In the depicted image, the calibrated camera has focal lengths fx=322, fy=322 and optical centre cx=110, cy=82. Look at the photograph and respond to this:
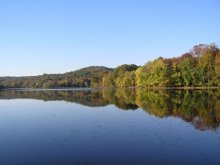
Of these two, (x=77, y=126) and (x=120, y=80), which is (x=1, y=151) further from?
(x=120, y=80)

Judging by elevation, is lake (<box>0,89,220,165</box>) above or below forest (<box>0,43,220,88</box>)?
below

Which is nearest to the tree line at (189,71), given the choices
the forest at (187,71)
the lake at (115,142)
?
the forest at (187,71)

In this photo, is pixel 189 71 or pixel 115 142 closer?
pixel 115 142

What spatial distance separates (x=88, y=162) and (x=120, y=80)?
113 metres

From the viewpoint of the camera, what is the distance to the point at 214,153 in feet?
46.3

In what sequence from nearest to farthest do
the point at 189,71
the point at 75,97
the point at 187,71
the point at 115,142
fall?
the point at 115,142, the point at 75,97, the point at 189,71, the point at 187,71

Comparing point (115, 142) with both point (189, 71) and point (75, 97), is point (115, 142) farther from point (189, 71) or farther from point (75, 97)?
point (189, 71)

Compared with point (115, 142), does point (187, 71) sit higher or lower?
higher

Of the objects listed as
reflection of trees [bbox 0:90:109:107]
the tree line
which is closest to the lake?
reflection of trees [bbox 0:90:109:107]

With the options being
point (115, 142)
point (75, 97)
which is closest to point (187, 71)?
point (75, 97)

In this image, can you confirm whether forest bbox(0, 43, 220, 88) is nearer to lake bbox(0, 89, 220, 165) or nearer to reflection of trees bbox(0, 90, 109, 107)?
reflection of trees bbox(0, 90, 109, 107)

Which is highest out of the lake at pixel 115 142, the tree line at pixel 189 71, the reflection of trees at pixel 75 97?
the tree line at pixel 189 71

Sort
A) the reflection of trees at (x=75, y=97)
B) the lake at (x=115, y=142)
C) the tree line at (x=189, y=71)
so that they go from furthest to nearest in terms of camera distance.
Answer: the tree line at (x=189, y=71), the reflection of trees at (x=75, y=97), the lake at (x=115, y=142)

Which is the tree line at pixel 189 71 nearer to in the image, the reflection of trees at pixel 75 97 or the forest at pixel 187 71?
the forest at pixel 187 71
